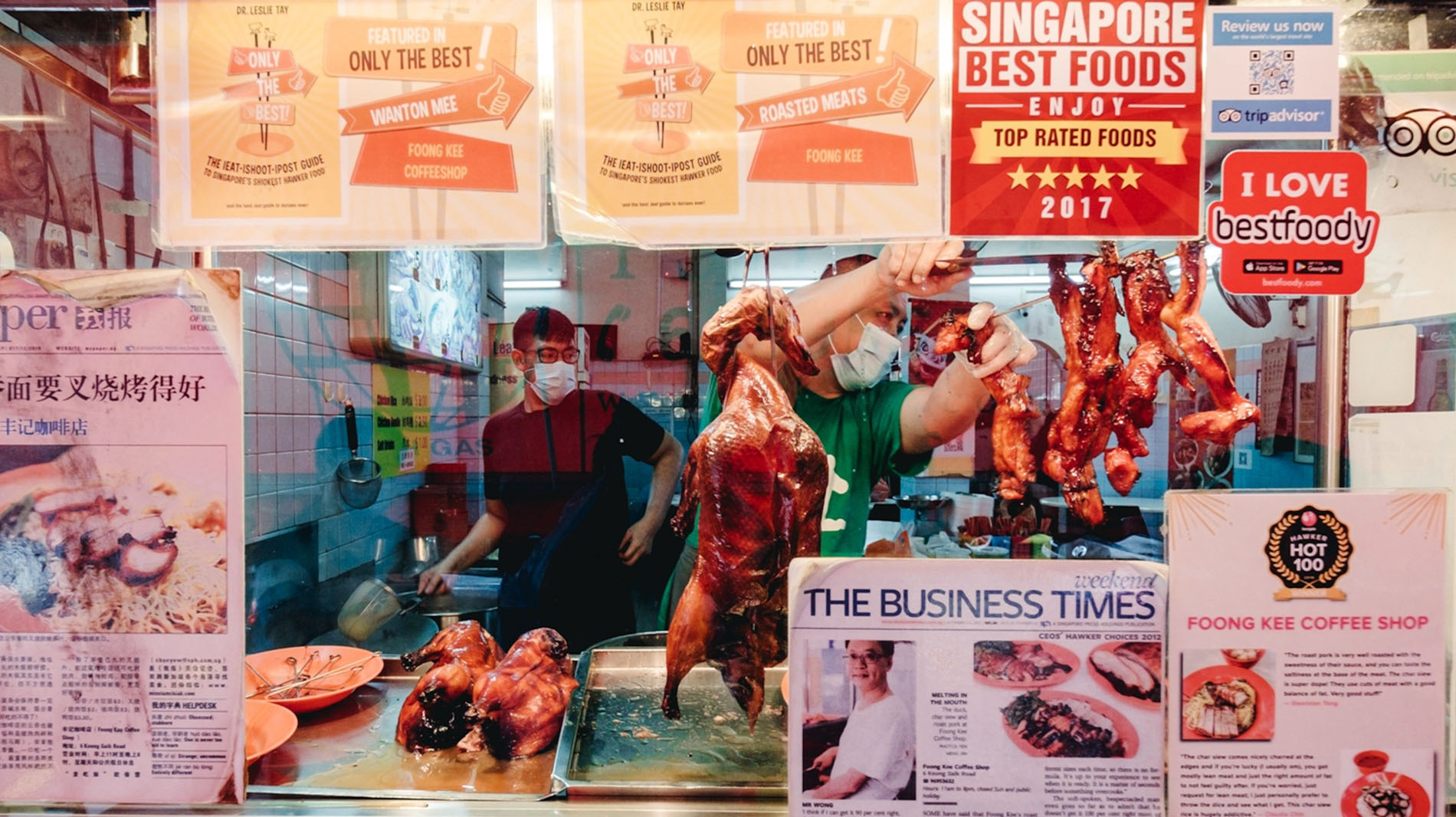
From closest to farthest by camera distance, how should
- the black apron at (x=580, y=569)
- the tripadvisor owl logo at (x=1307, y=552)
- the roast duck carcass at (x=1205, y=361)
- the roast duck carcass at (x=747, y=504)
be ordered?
1. the tripadvisor owl logo at (x=1307, y=552)
2. the roast duck carcass at (x=1205, y=361)
3. the roast duck carcass at (x=747, y=504)
4. the black apron at (x=580, y=569)

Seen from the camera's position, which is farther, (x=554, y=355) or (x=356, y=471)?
(x=356, y=471)

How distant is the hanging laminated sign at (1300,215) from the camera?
4.61 feet

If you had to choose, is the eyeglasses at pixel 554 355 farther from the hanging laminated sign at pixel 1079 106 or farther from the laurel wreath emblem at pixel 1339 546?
A: the laurel wreath emblem at pixel 1339 546

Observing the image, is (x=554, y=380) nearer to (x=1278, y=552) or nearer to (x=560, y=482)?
(x=560, y=482)

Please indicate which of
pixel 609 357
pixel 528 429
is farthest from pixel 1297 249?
pixel 528 429

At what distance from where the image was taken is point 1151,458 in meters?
1.69

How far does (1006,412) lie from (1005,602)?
0.43 metres

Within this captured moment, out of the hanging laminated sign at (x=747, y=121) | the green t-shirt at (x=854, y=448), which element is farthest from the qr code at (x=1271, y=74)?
the green t-shirt at (x=854, y=448)

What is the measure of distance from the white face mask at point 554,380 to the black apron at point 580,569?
0.06 meters

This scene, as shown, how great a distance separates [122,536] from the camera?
145 cm

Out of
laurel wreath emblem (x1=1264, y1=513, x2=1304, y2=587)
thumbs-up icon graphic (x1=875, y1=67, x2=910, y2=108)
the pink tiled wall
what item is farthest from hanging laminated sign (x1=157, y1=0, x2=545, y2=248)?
laurel wreath emblem (x1=1264, y1=513, x2=1304, y2=587)

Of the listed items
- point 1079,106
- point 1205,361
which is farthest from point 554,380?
point 1205,361

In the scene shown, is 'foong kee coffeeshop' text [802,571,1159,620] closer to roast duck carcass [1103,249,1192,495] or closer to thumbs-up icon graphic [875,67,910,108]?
roast duck carcass [1103,249,1192,495]

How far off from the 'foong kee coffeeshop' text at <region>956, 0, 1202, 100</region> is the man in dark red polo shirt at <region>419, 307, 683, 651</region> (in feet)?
4.27
